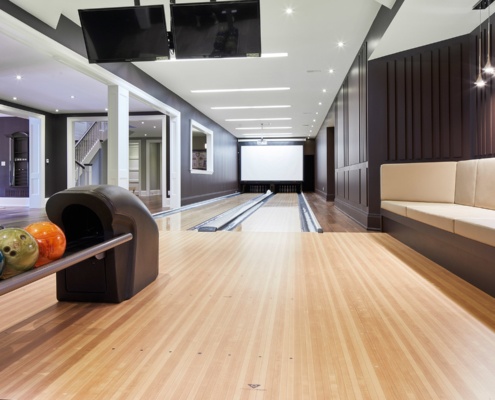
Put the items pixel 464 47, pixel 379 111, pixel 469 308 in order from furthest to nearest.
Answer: pixel 379 111
pixel 464 47
pixel 469 308

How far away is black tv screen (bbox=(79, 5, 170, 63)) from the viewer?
3.52 m

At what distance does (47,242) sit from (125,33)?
9.58ft

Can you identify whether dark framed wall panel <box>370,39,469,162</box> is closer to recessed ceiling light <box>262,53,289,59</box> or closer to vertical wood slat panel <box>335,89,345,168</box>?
recessed ceiling light <box>262,53,289,59</box>

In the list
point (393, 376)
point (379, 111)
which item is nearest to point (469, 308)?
point (393, 376)

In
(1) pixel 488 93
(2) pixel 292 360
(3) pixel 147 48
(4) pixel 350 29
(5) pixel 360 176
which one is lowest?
(2) pixel 292 360

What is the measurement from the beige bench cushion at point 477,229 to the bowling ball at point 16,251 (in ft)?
7.71

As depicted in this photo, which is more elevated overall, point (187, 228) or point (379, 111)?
point (379, 111)

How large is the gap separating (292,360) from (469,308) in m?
1.22

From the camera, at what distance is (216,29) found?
3529 mm

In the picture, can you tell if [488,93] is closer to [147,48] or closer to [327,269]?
[327,269]

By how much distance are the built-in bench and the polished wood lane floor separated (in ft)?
0.67

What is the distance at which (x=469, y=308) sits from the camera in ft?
6.56

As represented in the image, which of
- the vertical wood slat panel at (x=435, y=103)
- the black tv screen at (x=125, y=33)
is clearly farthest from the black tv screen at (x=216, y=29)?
the vertical wood slat panel at (x=435, y=103)

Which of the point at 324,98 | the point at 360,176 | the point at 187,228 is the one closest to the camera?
the point at 187,228
